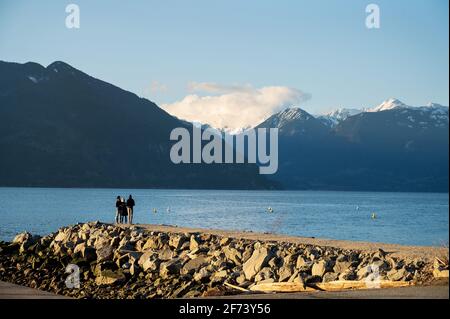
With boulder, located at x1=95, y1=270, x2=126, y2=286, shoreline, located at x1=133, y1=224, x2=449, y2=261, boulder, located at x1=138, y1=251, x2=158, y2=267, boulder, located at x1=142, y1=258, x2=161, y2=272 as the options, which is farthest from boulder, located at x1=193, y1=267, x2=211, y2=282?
shoreline, located at x1=133, y1=224, x2=449, y2=261

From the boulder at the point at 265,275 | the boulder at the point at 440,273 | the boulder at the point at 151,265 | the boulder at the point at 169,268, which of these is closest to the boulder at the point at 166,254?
the boulder at the point at 151,265

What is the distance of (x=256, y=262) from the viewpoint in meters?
21.4

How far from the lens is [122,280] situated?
2220 cm

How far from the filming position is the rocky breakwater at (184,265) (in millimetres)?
19062

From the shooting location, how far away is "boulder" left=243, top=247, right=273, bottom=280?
2083 centimetres

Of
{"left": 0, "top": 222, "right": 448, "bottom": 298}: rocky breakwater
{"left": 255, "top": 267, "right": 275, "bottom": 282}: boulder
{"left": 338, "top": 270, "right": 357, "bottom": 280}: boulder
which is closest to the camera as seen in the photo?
{"left": 338, "top": 270, "right": 357, "bottom": 280}: boulder

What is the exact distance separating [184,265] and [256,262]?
10.1 ft

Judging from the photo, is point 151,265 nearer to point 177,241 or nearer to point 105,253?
point 177,241

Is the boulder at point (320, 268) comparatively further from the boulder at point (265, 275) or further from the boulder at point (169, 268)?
the boulder at point (169, 268)

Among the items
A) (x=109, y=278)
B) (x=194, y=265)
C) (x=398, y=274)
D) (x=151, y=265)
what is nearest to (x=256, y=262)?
(x=194, y=265)

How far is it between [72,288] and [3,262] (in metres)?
8.14

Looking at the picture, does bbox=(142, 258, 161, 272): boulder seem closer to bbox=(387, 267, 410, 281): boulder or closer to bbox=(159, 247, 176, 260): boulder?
bbox=(159, 247, 176, 260): boulder
